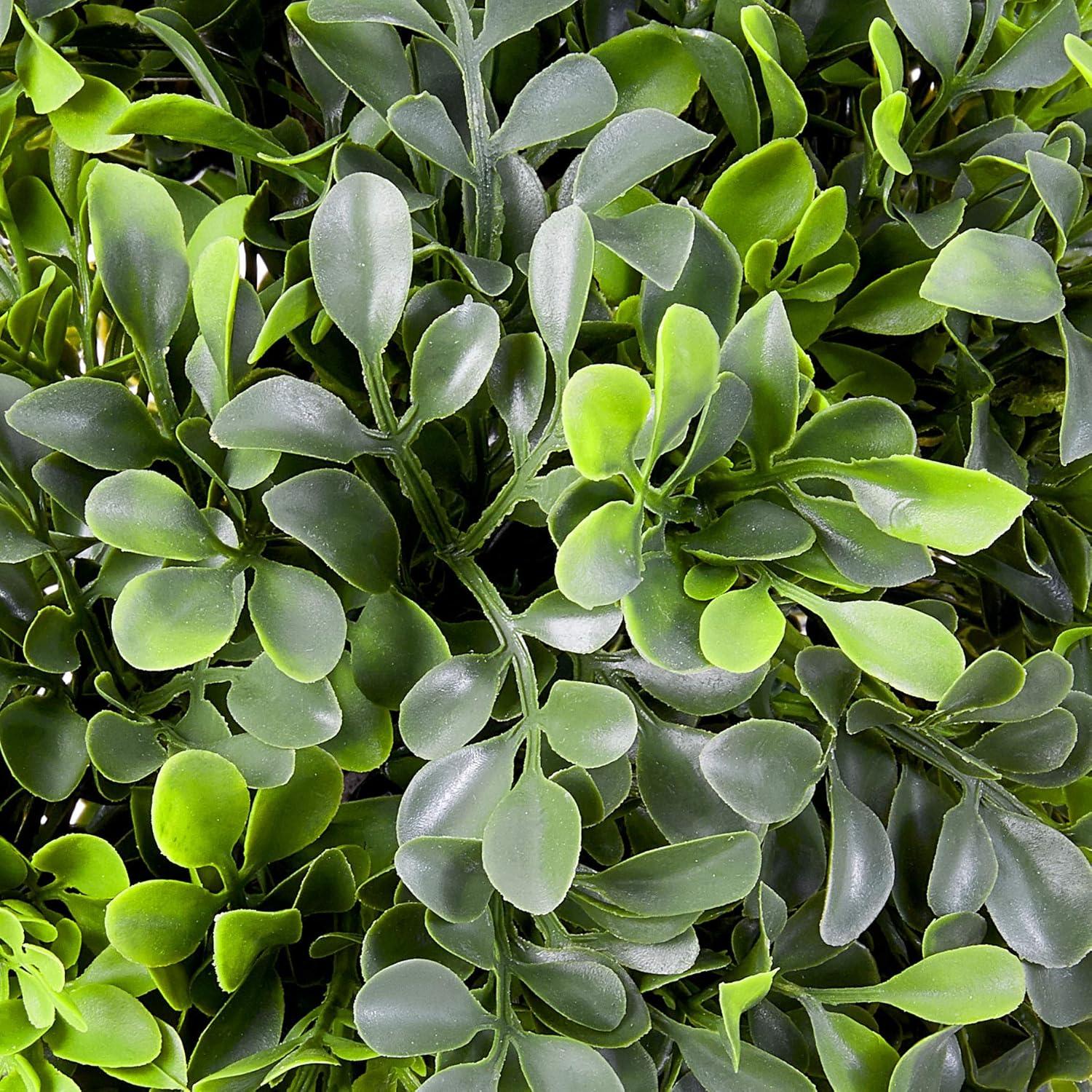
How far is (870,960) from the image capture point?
0.35m

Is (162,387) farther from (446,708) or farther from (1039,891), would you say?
(1039,891)

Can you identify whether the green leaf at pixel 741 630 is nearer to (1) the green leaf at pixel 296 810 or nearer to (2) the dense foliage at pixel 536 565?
(2) the dense foliage at pixel 536 565

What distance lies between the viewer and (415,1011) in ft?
0.89

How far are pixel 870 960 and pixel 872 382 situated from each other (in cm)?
19

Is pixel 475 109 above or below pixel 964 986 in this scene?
above

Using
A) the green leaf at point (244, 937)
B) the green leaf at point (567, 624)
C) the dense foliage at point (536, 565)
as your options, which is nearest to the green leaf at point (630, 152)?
the dense foliage at point (536, 565)

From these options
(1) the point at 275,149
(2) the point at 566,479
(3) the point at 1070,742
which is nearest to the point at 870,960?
(3) the point at 1070,742

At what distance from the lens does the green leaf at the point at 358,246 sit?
26 centimetres

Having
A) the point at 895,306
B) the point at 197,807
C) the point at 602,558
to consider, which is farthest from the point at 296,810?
the point at 895,306

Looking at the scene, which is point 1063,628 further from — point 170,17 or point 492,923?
point 170,17

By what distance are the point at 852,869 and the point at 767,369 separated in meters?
0.14

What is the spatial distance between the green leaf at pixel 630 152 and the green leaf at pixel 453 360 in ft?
0.14

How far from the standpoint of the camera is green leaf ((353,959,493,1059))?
26cm

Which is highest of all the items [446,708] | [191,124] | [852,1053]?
[191,124]
